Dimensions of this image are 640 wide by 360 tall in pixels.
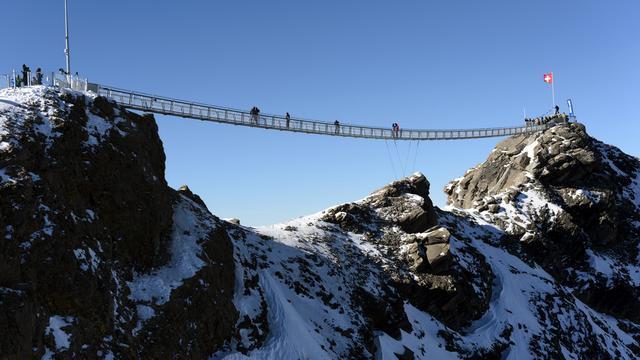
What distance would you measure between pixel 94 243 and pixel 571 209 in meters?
57.8

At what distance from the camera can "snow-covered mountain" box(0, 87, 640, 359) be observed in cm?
1673

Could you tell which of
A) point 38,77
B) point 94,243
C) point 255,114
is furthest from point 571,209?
point 38,77

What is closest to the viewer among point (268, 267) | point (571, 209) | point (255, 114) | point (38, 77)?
point (38, 77)

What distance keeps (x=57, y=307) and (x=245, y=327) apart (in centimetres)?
1008

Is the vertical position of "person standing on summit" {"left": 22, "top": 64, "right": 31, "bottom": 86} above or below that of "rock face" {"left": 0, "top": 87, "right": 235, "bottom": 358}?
above

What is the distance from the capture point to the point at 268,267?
3125 centimetres

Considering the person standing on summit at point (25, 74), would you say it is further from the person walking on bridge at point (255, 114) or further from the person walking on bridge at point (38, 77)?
the person walking on bridge at point (255, 114)

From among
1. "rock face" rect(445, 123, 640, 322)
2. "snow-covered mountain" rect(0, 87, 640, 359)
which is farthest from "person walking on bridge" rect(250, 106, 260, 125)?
"rock face" rect(445, 123, 640, 322)

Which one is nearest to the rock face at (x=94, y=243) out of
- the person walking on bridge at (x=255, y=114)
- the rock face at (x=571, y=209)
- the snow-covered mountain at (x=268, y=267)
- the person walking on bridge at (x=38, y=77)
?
the snow-covered mountain at (x=268, y=267)

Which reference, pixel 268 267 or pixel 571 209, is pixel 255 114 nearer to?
pixel 268 267

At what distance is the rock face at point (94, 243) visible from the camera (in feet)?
51.3

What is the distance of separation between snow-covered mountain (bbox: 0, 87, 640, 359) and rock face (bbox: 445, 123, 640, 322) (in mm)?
261

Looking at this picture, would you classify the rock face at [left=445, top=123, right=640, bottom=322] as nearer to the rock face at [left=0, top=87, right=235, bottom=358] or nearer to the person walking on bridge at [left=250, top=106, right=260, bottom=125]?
the person walking on bridge at [left=250, top=106, right=260, bottom=125]

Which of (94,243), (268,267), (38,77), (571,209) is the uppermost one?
(38,77)
